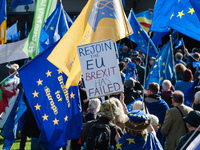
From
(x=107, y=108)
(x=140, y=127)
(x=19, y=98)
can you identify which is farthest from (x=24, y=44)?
(x=140, y=127)

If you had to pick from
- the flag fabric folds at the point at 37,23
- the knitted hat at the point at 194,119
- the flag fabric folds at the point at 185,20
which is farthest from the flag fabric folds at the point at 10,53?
the knitted hat at the point at 194,119

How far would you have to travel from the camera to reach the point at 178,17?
21.6ft

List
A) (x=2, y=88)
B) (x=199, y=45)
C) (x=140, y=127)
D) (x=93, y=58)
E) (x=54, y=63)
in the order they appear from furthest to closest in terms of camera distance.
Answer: (x=199, y=45), (x=2, y=88), (x=54, y=63), (x=93, y=58), (x=140, y=127)

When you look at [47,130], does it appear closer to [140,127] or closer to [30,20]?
[140,127]

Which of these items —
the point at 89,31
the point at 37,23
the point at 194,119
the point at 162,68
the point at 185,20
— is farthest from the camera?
the point at 37,23

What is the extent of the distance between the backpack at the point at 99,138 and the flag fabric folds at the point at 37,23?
16.5 feet

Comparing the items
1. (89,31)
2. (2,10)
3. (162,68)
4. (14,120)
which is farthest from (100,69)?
(2,10)

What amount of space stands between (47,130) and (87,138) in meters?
1.03

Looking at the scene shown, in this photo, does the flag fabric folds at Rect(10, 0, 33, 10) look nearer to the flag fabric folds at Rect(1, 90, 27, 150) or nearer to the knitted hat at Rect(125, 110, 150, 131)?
the flag fabric folds at Rect(1, 90, 27, 150)

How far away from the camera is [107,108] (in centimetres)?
550

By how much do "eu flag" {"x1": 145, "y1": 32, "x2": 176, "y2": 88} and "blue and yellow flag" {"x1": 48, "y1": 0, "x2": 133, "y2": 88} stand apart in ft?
11.6

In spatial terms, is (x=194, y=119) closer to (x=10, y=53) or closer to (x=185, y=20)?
(x=185, y=20)

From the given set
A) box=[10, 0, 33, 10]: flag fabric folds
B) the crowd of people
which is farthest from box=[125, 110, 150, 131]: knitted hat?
box=[10, 0, 33, 10]: flag fabric folds

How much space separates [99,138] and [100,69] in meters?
0.93
